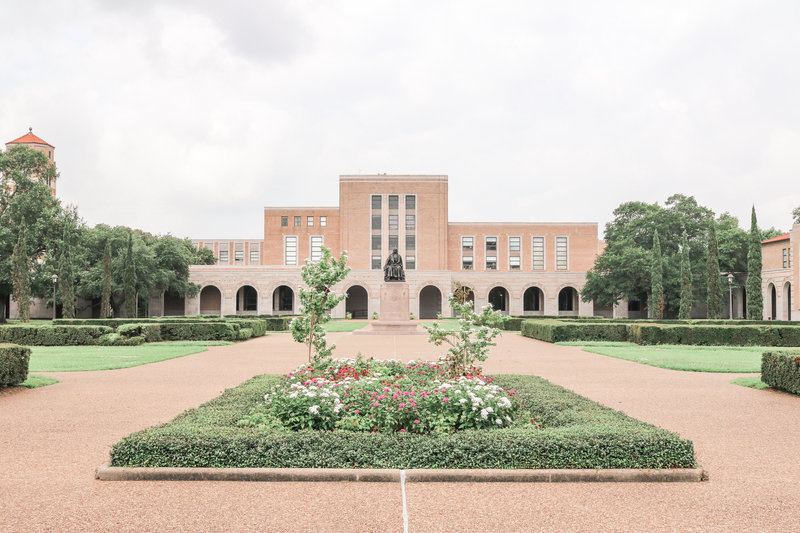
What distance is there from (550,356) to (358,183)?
45953 millimetres

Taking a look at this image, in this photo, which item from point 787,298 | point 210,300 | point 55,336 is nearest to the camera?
point 55,336

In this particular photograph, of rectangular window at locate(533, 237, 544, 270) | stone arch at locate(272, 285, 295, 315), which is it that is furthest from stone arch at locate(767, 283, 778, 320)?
stone arch at locate(272, 285, 295, 315)

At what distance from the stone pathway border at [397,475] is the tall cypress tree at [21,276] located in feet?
121

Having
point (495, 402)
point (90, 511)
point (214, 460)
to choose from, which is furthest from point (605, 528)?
point (90, 511)

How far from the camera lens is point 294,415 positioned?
6.57 meters

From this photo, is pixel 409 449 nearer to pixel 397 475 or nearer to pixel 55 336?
pixel 397 475

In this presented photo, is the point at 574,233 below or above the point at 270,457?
above

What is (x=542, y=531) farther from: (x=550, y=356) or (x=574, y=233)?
(x=574, y=233)

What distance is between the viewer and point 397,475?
519cm

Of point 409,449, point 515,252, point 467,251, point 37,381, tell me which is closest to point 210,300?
point 467,251

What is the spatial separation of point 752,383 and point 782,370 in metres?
0.99

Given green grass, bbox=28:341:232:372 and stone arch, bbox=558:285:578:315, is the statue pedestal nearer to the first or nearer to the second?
green grass, bbox=28:341:232:372

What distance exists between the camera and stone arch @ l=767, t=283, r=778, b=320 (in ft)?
161

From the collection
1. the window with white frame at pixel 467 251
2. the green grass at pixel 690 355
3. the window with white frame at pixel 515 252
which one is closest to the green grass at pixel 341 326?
the green grass at pixel 690 355
